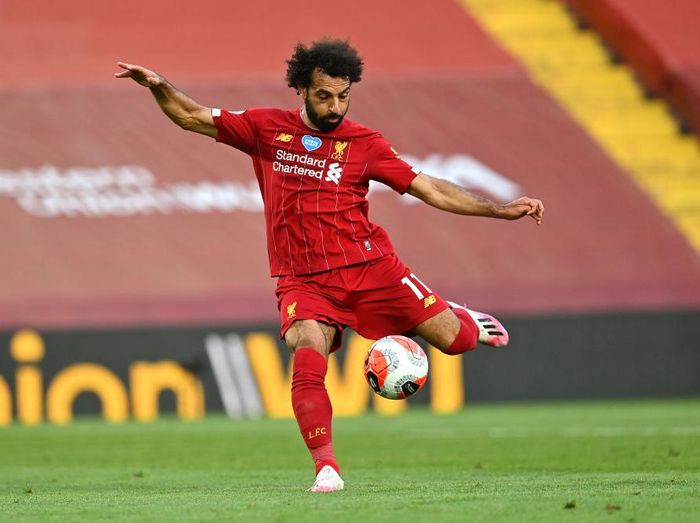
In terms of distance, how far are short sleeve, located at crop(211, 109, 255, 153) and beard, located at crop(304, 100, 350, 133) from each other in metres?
0.33

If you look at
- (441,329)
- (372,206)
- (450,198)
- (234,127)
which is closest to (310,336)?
(441,329)

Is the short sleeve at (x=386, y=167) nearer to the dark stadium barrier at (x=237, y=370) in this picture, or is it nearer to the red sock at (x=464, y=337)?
the red sock at (x=464, y=337)

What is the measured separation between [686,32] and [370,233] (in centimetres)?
1412

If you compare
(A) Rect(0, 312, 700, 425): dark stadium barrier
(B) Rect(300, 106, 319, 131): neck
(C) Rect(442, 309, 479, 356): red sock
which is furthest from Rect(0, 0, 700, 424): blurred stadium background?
(B) Rect(300, 106, 319, 131): neck

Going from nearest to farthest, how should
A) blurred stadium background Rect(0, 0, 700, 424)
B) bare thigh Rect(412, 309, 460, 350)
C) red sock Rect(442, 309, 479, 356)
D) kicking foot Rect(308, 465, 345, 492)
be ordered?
kicking foot Rect(308, 465, 345, 492) < bare thigh Rect(412, 309, 460, 350) < red sock Rect(442, 309, 479, 356) < blurred stadium background Rect(0, 0, 700, 424)

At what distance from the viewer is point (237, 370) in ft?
54.8

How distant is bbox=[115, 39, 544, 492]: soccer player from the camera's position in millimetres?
7348

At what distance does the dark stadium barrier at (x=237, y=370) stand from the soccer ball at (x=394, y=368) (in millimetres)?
8713

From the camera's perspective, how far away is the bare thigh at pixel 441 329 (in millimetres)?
7844

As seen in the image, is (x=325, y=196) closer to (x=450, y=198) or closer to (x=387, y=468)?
(x=450, y=198)

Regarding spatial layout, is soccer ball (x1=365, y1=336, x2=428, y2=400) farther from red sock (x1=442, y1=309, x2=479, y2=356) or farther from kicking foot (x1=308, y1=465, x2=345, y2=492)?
kicking foot (x1=308, y1=465, x2=345, y2=492)

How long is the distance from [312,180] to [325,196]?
107 millimetres

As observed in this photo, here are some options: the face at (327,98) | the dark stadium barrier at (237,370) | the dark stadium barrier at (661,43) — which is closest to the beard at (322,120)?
the face at (327,98)

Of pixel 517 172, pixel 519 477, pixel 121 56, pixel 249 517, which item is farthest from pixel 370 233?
Result: pixel 121 56
